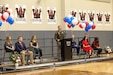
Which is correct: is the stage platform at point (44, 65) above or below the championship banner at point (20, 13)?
below

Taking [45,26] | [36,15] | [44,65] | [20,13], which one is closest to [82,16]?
[45,26]

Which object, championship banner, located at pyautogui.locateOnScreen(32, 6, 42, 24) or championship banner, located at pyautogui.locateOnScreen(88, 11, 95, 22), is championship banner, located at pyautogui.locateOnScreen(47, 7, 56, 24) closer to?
championship banner, located at pyautogui.locateOnScreen(32, 6, 42, 24)

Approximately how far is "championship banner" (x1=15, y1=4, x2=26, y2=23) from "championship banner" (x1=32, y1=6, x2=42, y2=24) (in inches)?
27.1

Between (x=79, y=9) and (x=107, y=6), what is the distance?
11.6 ft

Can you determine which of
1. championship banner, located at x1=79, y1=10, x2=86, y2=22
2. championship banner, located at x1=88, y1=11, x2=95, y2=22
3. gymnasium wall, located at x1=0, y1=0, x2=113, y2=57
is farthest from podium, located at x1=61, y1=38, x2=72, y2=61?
championship banner, located at x1=88, y1=11, x2=95, y2=22

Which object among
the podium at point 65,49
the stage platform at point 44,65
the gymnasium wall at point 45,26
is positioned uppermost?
the gymnasium wall at point 45,26

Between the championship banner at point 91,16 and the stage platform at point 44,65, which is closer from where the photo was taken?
the stage platform at point 44,65

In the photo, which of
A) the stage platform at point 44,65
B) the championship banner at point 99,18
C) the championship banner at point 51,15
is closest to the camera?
the stage platform at point 44,65

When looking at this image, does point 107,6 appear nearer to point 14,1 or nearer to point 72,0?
A: point 72,0

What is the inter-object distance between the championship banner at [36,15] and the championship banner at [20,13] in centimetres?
69

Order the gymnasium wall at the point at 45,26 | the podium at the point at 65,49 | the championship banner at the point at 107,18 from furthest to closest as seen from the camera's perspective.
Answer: the championship banner at the point at 107,18
the gymnasium wall at the point at 45,26
the podium at the point at 65,49

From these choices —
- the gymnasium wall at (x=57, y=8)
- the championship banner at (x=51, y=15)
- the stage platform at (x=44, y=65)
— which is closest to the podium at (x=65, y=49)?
the stage platform at (x=44, y=65)

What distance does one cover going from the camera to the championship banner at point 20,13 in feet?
49.2

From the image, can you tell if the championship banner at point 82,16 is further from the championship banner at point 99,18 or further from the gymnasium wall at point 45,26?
the championship banner at point 99,18
